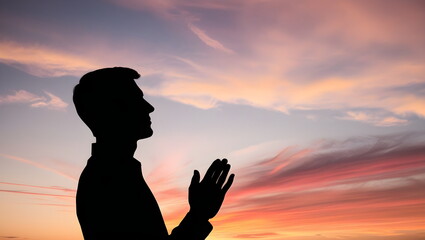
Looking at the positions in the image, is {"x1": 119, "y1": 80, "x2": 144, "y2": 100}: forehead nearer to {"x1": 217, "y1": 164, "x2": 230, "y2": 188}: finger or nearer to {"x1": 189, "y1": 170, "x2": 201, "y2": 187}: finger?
{"x1": 189, "y1": 170, "x2": 201, "y2": 187}: finger

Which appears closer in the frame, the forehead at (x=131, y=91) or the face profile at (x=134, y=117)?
the face profile at (x=134, y=117)

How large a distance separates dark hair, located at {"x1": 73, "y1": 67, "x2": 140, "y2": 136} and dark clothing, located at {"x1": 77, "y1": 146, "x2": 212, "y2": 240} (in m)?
0.45

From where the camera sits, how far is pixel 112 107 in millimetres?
3879

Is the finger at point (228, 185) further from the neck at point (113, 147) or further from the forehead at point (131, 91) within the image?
the forehead at point (131, 91)

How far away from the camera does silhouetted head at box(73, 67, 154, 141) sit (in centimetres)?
384

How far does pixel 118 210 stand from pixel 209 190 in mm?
805

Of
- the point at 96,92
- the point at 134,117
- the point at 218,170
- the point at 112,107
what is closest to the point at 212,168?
the point at 218,170

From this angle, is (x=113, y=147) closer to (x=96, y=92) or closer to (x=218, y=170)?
(x=96, y=92)

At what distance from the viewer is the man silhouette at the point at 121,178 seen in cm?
337

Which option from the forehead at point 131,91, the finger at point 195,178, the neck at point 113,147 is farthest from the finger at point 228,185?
the forehead at point 131,91

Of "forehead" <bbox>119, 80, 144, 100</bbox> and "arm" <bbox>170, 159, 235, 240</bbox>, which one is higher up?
"forehead" <bbox>119, 80, 144, 100</bbox>

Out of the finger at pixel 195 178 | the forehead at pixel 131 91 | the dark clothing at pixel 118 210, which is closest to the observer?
the dark clothing at pixel 118 210

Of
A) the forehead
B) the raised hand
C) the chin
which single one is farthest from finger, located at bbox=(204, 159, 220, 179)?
the forehead

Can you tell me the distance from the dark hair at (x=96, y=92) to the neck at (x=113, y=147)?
0.16 metres
